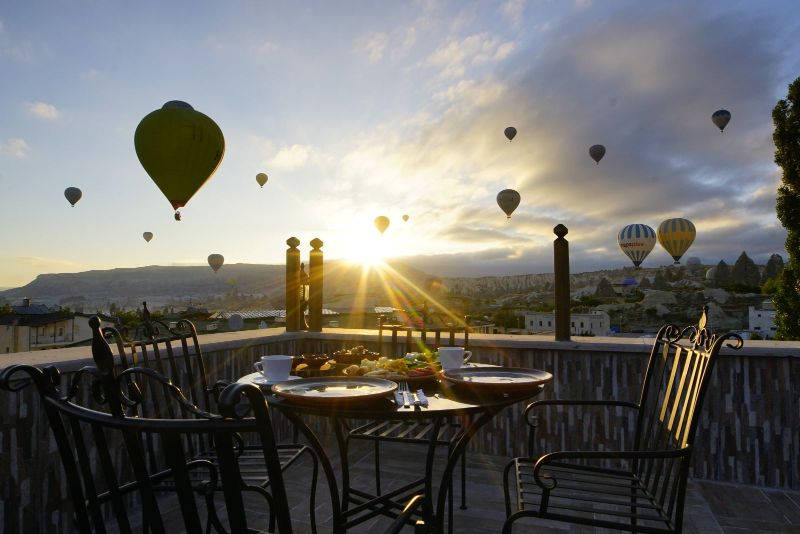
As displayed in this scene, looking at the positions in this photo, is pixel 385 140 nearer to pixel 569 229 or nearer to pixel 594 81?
pixel 594 81

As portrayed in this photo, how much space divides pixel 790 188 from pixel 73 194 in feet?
85.7

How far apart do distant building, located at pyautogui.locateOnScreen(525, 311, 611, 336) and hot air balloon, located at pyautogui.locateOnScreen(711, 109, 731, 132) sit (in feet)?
82.1

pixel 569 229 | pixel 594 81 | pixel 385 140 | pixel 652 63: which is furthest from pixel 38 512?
pixel 594 81

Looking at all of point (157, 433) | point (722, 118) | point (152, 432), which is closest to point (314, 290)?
point (157, 433)

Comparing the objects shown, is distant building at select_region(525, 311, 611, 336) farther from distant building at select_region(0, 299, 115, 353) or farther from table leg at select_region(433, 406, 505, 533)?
table leg at select_region(433, 406, 505, 533)

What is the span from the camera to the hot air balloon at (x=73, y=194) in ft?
68.3

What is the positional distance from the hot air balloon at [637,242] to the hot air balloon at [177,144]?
25.3 meters

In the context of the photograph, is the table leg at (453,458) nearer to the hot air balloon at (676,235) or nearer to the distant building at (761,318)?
the hot air balloon at (676,235)

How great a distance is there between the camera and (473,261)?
62062 millimetres

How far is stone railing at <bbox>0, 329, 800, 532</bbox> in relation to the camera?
210cm

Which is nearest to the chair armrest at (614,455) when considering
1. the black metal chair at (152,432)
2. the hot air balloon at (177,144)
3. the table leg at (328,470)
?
the black metal chair at (152,432)

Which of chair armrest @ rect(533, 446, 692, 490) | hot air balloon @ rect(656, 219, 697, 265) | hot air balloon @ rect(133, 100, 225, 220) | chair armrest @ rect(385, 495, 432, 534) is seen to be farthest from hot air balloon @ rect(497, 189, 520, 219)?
chair armrest @ rect(385, 495, 432, 534)

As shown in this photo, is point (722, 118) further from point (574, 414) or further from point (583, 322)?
point (583, 322)

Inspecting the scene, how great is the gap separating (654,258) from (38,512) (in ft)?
100
